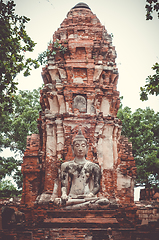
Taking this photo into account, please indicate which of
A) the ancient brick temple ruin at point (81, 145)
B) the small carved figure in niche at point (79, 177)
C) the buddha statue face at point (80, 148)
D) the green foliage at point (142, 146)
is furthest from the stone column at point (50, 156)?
the green foliage at point (142, 146)

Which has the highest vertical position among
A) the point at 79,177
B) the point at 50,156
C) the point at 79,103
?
the point at 79,103

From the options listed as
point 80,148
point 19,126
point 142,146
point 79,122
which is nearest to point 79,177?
point 80,148

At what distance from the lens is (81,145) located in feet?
30.6

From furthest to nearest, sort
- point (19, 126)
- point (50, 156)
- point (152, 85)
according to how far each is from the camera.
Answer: point (19, 126)
point (50, 156)
point (152, 85)

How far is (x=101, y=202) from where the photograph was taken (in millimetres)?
8273

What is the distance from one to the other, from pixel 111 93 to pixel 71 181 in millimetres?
4086

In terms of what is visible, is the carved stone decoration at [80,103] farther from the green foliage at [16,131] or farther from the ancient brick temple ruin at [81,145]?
the green foliage at [16,131]

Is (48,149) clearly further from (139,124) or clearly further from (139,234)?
(139,124)

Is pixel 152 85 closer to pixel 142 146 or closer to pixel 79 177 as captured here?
pixel 79 177

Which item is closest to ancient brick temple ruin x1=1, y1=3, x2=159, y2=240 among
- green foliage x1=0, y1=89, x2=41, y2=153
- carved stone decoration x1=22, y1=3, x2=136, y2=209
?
carved stone decoration x1=22, y1=3, x2=136, y2=209

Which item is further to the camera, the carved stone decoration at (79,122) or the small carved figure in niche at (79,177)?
the carved stone decoration at (79,122)

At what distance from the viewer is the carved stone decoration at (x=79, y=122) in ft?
33.9

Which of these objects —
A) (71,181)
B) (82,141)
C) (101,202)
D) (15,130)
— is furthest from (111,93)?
(15,130)

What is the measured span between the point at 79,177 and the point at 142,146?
8.20 metres
